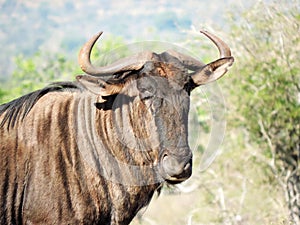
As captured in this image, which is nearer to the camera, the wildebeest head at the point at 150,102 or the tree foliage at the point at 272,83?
the wildebeest head at the point at 150,102

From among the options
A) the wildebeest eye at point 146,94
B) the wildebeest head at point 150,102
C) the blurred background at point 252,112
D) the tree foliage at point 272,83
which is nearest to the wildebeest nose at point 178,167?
the wildebeest head at point 150,102

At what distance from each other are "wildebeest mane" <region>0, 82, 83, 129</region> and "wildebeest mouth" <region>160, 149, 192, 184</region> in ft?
3.45

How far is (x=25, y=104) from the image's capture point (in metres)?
5.52

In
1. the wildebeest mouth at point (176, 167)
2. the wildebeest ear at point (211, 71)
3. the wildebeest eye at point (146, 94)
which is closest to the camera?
the wildebeest mouth at point (176, 167)

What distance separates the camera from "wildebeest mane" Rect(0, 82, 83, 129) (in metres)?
5.45

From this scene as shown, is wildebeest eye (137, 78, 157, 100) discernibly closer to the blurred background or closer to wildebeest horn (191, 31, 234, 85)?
wildebeest horn (191, 31, 234, 85)

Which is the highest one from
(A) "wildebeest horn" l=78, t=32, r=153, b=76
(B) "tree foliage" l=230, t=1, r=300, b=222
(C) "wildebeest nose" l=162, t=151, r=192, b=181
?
(B) "tree foliage" l=230, t=1, r=300, b=222

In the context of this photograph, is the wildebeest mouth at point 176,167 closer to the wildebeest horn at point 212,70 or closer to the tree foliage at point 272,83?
the wildebeest horn at point 212,70

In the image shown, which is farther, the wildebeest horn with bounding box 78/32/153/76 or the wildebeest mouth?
the wildebeest horn with bounding box 78/32/153/76

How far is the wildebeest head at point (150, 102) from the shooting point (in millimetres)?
5176

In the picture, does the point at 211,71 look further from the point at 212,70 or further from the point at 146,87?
the point at 146,87

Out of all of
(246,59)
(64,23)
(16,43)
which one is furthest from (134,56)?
(64,23)

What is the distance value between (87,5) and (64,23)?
20.0 metres

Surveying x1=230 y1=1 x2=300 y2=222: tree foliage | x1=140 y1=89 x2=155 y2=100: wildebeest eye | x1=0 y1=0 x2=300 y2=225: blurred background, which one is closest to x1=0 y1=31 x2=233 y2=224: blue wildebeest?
x1=140 y1=89 x2=155 y2=100: wildebeest eye
